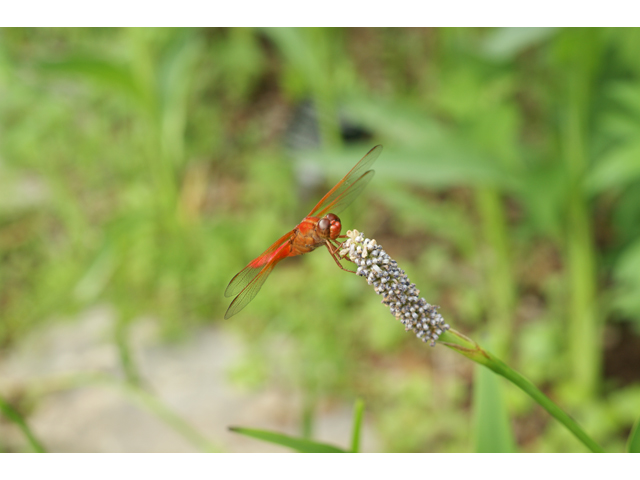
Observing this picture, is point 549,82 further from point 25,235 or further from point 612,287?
point 25,235

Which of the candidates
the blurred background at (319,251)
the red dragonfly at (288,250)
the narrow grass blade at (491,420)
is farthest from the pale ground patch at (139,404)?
the red dragonfly at (288,250)

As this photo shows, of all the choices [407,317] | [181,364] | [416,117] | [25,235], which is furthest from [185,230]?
[407,317]

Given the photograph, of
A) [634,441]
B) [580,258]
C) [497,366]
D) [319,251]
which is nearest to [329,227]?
[497,366]

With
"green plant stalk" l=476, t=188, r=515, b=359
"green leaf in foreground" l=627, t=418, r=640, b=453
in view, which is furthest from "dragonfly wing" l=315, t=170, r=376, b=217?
"green plant stalk" l=476, t=188, r=515, b=359

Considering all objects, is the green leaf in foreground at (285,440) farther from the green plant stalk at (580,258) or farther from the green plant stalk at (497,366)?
the green plant stalk at (580,258)
